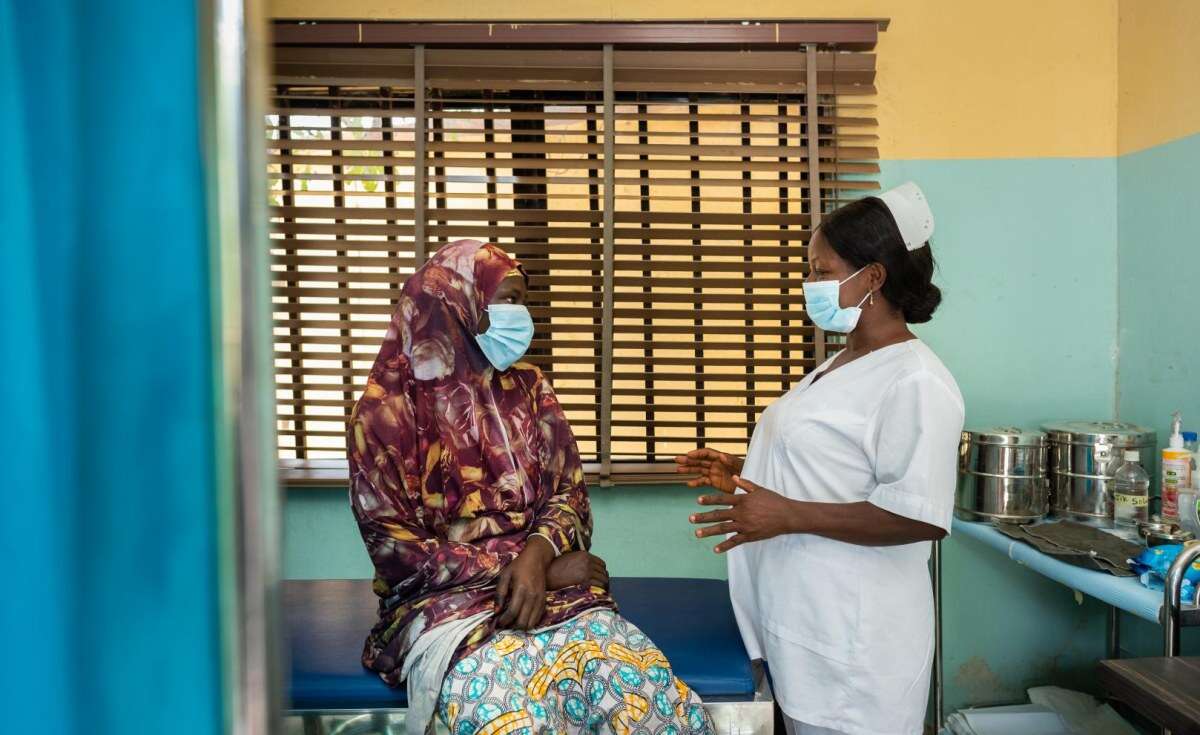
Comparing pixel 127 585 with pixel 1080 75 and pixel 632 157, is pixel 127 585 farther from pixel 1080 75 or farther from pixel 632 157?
pixel 1080 75

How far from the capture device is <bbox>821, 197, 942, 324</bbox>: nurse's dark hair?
2158mm

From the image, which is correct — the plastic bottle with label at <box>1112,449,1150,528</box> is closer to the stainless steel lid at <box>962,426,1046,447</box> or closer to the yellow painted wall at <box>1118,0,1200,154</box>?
the stainless steel lid at <box>962,426,1046,447</box>

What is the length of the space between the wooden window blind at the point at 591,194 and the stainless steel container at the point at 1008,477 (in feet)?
2.56

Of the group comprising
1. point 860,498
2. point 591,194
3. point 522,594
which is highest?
point 591,194

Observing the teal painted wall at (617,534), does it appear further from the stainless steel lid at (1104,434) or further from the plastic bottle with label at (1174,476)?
the plastic bottle with label at (1174,476)

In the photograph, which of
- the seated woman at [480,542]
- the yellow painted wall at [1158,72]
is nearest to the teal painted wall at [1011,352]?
the yellow painted wall at [1158,72]

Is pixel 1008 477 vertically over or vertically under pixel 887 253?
under

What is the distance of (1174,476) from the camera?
2.71 m

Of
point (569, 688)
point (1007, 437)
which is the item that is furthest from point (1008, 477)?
point (569, 688)

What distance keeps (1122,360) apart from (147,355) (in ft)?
12.7

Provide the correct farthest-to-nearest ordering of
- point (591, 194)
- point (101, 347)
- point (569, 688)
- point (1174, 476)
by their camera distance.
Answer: point (591, 194), point (1174, 476), point (569, 688), point (101, 347)

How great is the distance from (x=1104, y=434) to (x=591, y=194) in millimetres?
2118

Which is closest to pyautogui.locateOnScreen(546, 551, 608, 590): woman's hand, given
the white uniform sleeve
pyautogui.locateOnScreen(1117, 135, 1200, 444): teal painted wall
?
the white uniform sleeve

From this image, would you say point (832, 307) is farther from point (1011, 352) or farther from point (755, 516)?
point (1011, 352)
